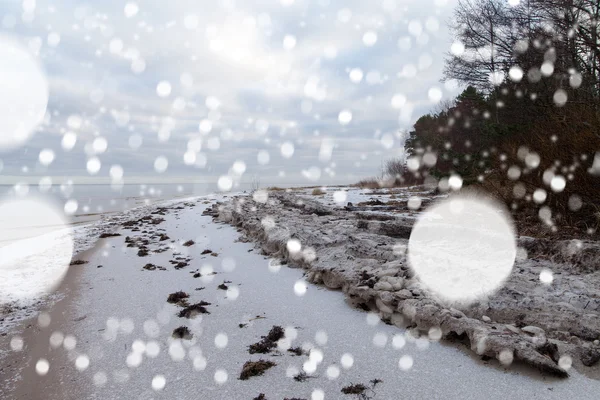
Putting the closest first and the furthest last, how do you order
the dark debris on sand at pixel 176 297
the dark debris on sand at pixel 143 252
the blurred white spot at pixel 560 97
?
the dark debris on sand at pixel 176 297 → the dark debris on sand at pixel 143 252 → the blurred white spot at pixel 560 97

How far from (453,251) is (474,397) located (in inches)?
120

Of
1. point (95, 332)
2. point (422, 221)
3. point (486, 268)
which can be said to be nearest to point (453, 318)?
point (486, 268)

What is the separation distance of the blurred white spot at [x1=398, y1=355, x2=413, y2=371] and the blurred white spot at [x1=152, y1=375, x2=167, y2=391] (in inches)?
71.2

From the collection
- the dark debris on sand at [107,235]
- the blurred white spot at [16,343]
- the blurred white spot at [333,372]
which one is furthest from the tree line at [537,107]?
the dark debris on sand at [107,235]

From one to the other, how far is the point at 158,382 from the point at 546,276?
4.16 meters

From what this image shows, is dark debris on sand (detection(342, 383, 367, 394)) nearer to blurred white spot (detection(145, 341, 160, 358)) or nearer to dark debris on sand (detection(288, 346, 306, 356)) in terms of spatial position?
dark debris on sand (detection(288, 346, 306, 356))

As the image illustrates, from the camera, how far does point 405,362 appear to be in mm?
2699

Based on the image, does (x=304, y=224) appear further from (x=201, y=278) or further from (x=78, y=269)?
(x=78, y=269)

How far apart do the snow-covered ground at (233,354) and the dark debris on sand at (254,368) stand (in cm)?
5

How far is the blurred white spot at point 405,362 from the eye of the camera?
104 inches

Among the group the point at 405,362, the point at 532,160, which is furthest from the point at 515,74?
the point at 405,362

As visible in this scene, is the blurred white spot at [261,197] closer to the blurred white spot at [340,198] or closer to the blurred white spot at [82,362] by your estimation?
the blurred white spot at [340,198]

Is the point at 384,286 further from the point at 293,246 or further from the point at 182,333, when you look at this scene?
the point at 293,246

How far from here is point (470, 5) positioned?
1558cm
